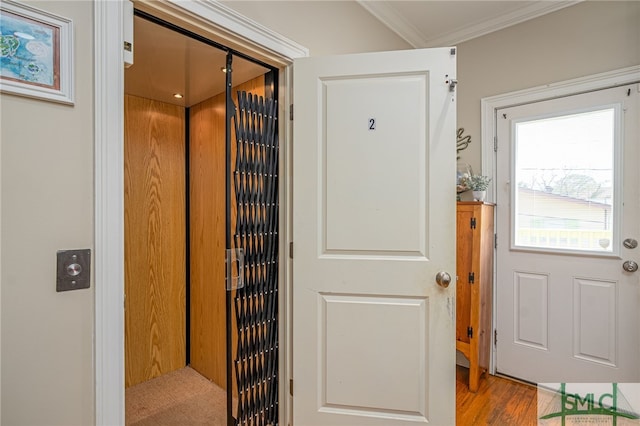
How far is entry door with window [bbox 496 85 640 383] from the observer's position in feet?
6.35

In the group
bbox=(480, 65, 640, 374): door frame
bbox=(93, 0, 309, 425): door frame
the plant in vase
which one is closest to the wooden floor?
bbox=(480, 65, 640, 374): door frame

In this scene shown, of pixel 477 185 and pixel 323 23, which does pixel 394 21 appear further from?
pixel 477 185

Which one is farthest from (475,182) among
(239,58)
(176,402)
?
(176,402)

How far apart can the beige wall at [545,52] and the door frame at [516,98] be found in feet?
0.14

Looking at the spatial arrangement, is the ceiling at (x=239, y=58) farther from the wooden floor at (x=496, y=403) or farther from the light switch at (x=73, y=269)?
the wooden floor at (x=496, y=403)

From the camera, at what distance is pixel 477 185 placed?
7.50ft

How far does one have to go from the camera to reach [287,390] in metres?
1.67

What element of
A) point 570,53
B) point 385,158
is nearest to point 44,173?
point 385,158

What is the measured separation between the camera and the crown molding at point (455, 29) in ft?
7.00

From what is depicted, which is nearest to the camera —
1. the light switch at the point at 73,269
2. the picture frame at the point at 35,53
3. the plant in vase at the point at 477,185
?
the picture frame at the point at 35,53

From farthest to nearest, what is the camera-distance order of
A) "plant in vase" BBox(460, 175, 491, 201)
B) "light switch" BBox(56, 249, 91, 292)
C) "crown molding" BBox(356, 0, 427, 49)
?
1. "plant in vase" BBox(460, 175, 491, 201)
2. "crown molding" BBox(356, 0, 427, 49)
3. "light switch" BBox(56, 249, 91, 292)

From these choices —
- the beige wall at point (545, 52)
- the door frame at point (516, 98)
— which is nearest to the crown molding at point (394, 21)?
the beige wall at point (545, 52)

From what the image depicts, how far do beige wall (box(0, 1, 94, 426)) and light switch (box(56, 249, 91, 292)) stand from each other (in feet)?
→ 0.06

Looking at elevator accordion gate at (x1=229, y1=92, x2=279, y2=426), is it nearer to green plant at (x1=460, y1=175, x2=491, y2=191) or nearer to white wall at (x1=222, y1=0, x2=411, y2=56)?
white wall at (x1=222, y1=0, x2=411, y2=56)
